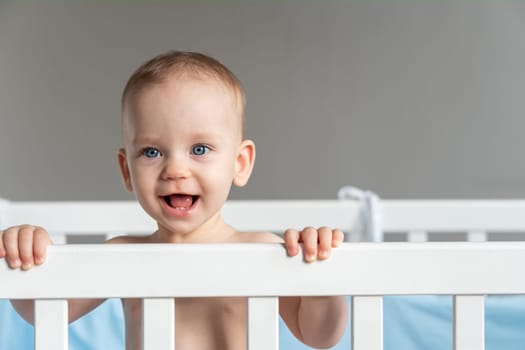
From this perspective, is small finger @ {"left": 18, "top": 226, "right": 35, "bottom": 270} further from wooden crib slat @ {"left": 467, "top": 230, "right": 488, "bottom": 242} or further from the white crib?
wooden crib slat @ {"left": 467, "top": 230, "right": 488, "bottom": 242}

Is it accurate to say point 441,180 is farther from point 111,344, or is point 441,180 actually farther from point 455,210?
point 111,344

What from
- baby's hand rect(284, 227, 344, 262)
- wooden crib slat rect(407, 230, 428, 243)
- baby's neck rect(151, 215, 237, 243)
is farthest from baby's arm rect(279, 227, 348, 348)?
wooden crib slat rect(407, 230, 428, 243)

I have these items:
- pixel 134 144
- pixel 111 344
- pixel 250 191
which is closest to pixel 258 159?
pixel 250 191

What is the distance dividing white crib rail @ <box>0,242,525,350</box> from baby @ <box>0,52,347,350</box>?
103mm

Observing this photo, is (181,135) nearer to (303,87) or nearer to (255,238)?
(255,238)

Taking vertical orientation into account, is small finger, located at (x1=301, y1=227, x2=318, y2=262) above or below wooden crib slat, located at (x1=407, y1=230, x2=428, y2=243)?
below

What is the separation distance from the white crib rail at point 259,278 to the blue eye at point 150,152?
0.18 metres

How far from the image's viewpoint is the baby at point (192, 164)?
84cm

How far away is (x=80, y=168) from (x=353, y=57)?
0.95m

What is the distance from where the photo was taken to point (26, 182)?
2.83 metres

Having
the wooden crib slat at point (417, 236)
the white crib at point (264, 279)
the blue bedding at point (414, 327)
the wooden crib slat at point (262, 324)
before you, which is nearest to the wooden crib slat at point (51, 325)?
the white crib at point (264, 279)

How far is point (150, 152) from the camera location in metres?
0.86

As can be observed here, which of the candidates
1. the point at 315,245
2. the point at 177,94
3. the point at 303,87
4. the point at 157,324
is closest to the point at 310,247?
the point at 315,245

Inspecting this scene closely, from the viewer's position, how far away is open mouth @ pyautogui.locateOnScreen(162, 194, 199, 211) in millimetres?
873
